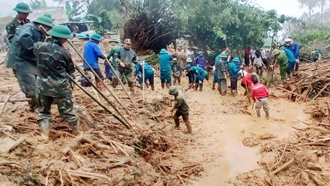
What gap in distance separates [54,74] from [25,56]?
0.83 metres

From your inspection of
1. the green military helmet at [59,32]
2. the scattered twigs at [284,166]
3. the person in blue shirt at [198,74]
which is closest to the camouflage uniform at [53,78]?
the green military helmet at [59,32]

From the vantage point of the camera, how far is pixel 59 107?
4168 millimetres

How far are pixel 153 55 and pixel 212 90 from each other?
5645mm

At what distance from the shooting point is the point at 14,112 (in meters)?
4.86

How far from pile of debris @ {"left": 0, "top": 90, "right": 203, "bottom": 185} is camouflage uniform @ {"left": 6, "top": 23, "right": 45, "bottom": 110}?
537 mm

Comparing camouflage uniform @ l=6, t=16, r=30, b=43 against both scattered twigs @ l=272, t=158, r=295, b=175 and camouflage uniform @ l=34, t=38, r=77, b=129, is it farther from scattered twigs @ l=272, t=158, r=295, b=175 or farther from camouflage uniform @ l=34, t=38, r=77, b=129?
scattered twigs @ l=272, t=158, r=295, b=175

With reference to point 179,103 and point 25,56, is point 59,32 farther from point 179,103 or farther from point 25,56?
point 179,103

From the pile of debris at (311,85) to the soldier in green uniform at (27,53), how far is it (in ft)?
26.8

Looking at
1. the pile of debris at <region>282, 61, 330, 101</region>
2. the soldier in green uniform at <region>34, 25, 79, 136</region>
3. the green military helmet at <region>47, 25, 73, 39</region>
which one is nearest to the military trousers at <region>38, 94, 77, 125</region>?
the soldier in green uniform at <region>34, 25, 79, 136</region>

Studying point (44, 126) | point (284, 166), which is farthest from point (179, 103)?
point (44, 126)

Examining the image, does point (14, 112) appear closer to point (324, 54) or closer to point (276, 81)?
point (276, 81)

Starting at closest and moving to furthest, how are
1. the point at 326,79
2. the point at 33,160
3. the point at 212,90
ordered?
1. the point at 33,160
2. the point at 326,79
3. the point at 212,90

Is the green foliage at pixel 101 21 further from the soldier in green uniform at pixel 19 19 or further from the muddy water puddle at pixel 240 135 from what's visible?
the soldier in green uniform at pixel 19 19

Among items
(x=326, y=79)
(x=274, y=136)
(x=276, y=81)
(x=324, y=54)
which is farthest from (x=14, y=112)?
(x=324, y=54)
